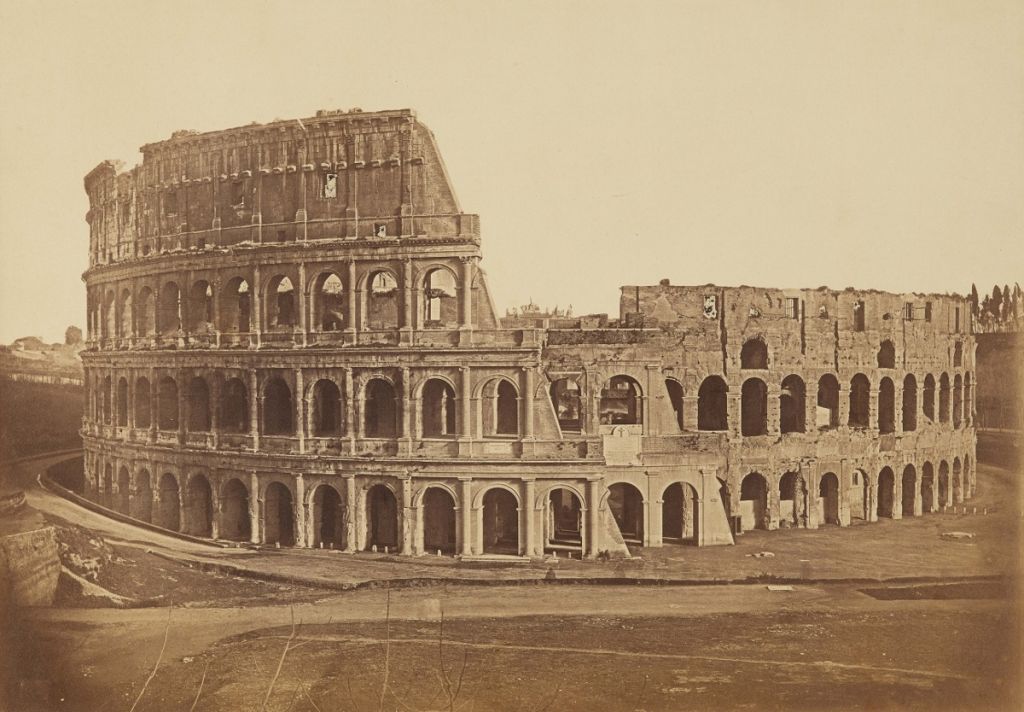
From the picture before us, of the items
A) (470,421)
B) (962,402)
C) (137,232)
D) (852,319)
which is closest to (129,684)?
(470,421)

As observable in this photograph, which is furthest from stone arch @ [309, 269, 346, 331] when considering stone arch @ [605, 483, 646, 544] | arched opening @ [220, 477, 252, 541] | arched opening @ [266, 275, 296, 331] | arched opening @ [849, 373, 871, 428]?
arched opening @ [849, 373, 871, 428]

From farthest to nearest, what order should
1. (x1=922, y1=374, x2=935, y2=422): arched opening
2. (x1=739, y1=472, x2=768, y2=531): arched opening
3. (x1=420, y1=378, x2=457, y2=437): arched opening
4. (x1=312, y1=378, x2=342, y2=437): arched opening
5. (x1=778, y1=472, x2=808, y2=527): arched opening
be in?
1. (x1=922, y1=374, x2=935, y2=422): arched opening
2. (x1=778, y1=472, x2=808, y2=527): arched opening
3. (x1=739, y1=472, x2=768, y2=531): arched opening
4. (x1=420, y1=378, x2=457, y2=437): arched opening
5. (x1=312, y1=378, x2=342, y2=437): arched opening

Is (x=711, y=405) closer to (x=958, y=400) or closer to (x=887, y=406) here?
(x=887, y=406)

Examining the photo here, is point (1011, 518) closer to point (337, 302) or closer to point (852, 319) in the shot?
point (852, 319)

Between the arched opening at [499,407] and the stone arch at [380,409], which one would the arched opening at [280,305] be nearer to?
the stone arch at [380,409]

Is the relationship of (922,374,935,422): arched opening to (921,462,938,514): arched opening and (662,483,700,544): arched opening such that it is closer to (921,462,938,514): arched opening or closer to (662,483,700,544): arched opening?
(921,462,938,514): arched opening

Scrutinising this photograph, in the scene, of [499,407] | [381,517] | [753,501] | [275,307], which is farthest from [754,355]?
[275,307]
